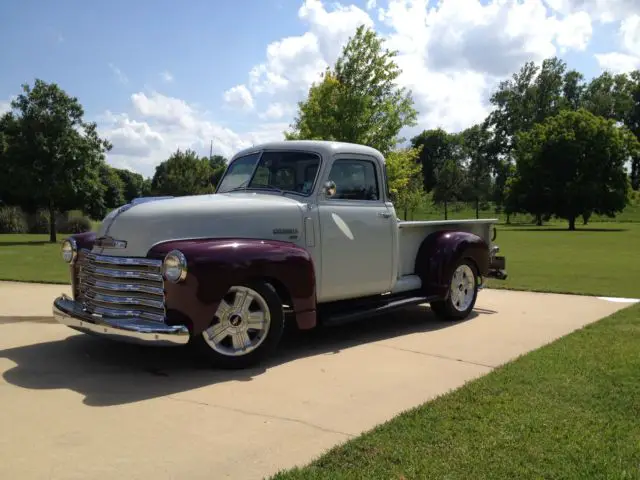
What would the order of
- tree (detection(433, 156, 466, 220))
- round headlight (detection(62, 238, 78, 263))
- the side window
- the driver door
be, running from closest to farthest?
1. round headlight (detection(62, 238, 78, 263))
2. the driver door
3. the side window
4. tree (detection(433, 156, 466, 220))

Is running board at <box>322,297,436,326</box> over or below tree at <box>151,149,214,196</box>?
below

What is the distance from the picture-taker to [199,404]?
428cm

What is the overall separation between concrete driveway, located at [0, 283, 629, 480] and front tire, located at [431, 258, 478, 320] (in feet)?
0.85

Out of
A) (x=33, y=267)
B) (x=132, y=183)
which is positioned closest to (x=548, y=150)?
(x=33, y=267)

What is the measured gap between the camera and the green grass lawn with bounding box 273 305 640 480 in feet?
10.3

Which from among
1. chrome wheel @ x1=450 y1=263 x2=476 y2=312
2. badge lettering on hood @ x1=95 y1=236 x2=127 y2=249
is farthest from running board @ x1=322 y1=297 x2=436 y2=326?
badge lettering on hood @ x1=95 y1=236 x2=127 y2=249

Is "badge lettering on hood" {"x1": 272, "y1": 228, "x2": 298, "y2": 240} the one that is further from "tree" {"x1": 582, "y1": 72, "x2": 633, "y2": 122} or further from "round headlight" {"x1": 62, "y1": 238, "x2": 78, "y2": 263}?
"tree" {"x1": 582, "y1": 72, "x2": 633, "y2": 122}

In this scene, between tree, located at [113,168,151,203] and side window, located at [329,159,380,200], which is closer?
side window, located at [329,159,380,200]

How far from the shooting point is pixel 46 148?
83.3ft

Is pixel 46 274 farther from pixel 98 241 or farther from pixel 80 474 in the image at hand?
pixel 80 474

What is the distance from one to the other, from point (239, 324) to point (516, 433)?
246 centimetres

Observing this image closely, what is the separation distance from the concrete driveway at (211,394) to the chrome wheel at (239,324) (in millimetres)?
231

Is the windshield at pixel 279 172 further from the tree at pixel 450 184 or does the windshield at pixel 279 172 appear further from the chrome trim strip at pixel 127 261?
the tree at pixel 450 184

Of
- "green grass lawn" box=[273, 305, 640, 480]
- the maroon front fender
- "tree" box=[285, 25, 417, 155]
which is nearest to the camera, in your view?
"green grass lawn" box=[273, 305, 640, 480]
